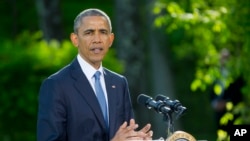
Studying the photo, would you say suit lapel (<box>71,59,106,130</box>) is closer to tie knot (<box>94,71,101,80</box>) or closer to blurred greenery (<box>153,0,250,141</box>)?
tie knot (<box>94,71,101,80</box>)

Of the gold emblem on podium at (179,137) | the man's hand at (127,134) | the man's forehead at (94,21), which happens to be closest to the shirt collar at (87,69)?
the man's forehead at (94,21)

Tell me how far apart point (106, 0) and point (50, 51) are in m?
15.2

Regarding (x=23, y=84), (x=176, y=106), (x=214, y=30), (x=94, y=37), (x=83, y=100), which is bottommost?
(x=176, y=106)

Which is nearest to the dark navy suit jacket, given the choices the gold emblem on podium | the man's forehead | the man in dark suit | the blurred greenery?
the man in dark suit

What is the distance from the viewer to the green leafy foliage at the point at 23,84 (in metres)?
15.5

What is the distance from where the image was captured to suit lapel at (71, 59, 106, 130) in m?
5.82

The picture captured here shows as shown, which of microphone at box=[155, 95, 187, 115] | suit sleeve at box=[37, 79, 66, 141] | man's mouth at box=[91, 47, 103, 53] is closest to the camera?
microphone at box=[155, 95, 187, 115]

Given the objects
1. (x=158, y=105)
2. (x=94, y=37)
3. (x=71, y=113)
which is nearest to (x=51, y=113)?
(x=71, y=113)

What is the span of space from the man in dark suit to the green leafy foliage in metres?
9.61

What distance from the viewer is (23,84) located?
15.6 metres

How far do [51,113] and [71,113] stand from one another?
0.12m

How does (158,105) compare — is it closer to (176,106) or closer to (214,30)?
(176,106)

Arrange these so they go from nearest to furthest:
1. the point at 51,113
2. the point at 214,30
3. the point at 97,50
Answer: the point at 51,113 < the point at 97,50 < the point at 214,30

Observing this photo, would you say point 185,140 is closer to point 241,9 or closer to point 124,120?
point 124,120
